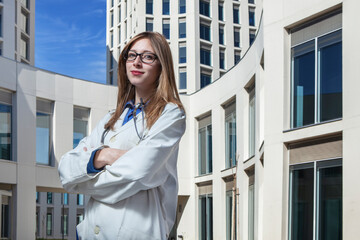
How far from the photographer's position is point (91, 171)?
2.32 m

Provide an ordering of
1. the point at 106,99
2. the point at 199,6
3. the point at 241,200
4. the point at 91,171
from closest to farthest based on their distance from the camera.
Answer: the point at 91,171 < the point at 241,200 < the point at 106,99 < the point at 199,6

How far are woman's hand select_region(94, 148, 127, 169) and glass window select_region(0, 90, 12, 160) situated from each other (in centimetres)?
2147

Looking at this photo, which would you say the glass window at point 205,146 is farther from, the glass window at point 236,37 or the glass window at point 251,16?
the glass window at point 251,16

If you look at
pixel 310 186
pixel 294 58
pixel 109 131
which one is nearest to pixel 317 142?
pixel 310 186

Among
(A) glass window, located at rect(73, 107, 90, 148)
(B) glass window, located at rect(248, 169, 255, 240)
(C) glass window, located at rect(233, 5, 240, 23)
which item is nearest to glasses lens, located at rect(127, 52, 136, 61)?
(B) glass window, located at rect(248, 169, 255, 240)

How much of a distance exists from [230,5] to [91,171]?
53.5 metres

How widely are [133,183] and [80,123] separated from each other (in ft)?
79.2

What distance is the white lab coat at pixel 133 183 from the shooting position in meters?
2.26

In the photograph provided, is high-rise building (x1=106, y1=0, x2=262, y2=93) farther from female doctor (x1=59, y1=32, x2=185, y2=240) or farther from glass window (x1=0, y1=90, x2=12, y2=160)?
female doctor (x1=59, y1=32, x2=185, y2=240)

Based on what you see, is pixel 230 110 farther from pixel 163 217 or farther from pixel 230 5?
pixel 230 5

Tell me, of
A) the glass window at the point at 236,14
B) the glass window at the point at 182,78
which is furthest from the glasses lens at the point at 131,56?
the glass window at the point at 236,14

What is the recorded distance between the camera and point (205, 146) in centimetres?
2723

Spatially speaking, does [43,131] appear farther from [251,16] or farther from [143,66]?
[251,16]

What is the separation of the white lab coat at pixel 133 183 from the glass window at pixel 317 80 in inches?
474
